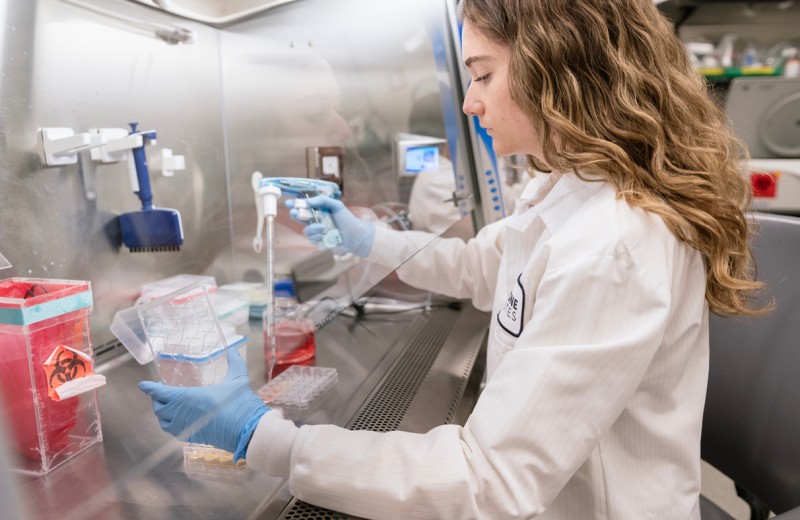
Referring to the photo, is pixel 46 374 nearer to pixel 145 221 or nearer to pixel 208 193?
pixel 145 221

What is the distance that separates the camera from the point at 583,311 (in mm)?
712

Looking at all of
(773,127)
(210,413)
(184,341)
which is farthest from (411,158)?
(773,127)

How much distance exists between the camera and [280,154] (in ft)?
4.06

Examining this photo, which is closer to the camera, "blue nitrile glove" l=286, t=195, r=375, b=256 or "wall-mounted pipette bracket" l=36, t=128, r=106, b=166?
"wall-mounted pipette bracket" l=36, t=128, r=106, b=166

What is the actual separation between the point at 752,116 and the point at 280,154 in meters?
2.52

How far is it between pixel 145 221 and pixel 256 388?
476 millimetres

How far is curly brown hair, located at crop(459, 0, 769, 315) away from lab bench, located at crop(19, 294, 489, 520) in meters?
0.54

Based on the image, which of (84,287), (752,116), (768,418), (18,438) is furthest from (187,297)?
(752,116)

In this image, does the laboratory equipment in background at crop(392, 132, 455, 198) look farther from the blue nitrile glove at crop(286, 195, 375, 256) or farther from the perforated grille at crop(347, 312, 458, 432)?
the perforated grille at crop(347, 312, 458, 432)

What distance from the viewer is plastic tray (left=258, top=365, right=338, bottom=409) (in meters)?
1.04

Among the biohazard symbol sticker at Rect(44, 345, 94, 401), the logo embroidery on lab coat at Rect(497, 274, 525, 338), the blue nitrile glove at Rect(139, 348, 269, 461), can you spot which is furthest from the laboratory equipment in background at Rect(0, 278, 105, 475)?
the logo embroidery on lab coat at Rect(497, 274, 525, 338)

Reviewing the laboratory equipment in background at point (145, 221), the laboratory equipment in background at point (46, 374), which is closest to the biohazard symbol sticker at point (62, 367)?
the laboratory equipment in background at point (46, 374)

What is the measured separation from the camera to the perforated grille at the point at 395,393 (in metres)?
0.76

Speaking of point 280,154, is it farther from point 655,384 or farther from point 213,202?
point 655,384
